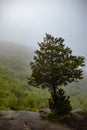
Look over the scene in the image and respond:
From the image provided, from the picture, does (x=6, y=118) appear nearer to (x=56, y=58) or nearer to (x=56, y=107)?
(x=56, y=107)

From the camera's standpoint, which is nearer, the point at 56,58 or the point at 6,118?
the point at 6,118

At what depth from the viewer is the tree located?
87.3 ft

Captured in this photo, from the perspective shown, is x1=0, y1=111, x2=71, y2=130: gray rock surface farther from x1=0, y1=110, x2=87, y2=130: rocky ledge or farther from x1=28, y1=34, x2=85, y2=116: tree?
x1=28, y1=34, x2=85, y2=116: tree

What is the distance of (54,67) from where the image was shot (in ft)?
87.3

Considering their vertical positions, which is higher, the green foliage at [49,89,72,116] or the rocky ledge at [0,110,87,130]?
the green foliage at [49,89,72,116]

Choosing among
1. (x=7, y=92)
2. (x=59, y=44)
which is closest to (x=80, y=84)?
(x=7, y=92)

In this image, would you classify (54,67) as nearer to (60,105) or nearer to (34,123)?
(60,105)

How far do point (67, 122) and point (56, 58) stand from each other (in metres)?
7.00

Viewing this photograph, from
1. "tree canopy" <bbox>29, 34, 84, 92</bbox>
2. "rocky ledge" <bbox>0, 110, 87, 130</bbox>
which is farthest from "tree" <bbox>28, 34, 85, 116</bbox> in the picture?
"rocky ledge" <bbox>0, 110, 87, 130</bbox>

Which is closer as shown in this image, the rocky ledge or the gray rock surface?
the gray rock surface

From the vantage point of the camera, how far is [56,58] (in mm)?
27484

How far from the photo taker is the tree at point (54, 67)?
26.6 metres

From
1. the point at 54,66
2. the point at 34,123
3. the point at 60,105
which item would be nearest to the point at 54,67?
the point at 54,66

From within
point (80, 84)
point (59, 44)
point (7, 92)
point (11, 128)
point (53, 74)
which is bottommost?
point (11, 128)
